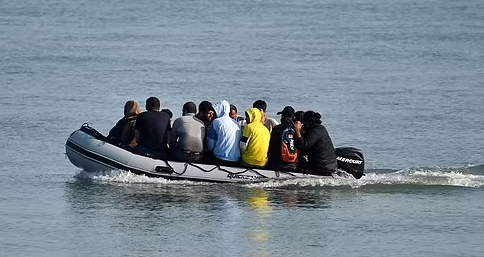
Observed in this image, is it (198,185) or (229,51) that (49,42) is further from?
(198,185)

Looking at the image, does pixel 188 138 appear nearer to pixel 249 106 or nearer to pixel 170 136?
pixel 170 136

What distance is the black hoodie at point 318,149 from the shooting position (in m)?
15.9

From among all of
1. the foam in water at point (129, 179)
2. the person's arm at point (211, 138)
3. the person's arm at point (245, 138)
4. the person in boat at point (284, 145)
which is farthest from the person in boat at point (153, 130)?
the person in boat at point (284, 145)

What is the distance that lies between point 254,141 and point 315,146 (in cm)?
83

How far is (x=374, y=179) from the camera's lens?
16672 mm

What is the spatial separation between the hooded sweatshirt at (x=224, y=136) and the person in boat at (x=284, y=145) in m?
0.48

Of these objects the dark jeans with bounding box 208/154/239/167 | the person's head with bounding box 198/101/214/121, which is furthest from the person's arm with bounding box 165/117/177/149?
the dark jeans with bounding box 208/154/239/167

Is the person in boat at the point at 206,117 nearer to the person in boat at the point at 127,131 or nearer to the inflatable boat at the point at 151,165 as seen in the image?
the inflatable boat at the point at 151,165

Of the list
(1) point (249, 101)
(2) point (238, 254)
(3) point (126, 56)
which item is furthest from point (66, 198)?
(3) point (126, 56)

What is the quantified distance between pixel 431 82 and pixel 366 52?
4908mm

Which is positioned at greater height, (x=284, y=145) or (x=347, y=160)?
(x=284, y=145)

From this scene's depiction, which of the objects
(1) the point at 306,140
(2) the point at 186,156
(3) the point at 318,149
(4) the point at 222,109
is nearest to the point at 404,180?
(3) the point at 318,149

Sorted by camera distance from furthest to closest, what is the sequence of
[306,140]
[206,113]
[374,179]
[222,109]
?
[374,179]
[206,113]
[222,109]
[306,140]

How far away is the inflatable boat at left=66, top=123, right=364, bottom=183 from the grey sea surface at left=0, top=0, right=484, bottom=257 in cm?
13
